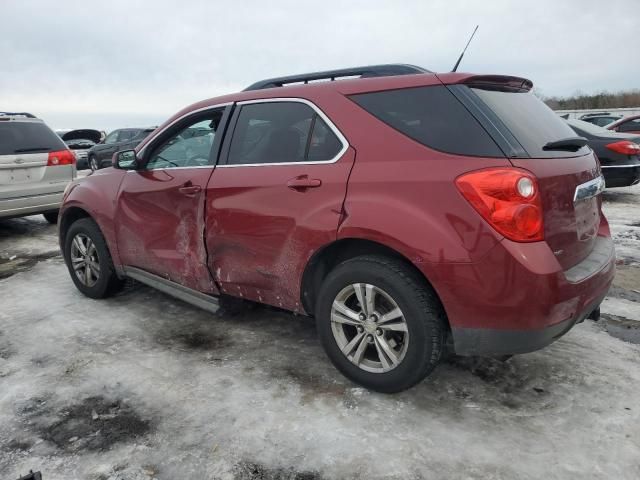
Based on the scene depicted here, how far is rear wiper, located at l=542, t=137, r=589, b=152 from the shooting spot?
8.43 feet

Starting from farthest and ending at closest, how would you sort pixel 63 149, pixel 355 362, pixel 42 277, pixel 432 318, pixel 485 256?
pixel 63 149 → pixel 42 277 → pixel 355 362 → pixel 432 318 → pixel 485 256

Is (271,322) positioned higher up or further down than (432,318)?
further down

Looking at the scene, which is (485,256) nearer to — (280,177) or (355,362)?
(355,362)

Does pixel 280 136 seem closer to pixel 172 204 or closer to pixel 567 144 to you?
pixel 172 204

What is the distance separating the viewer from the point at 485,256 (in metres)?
2.25

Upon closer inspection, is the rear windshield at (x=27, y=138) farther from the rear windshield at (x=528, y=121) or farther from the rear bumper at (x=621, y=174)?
the rear bumper at (x=621, y=174)

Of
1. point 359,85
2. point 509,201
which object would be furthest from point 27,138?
point 509,201

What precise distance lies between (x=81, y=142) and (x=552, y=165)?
21666mm

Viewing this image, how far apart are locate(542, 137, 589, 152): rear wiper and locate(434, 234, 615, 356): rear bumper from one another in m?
0.60

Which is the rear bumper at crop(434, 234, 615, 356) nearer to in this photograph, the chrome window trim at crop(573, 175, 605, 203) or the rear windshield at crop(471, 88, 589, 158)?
the chrome window trim at crop(573, 175, 605, 203)

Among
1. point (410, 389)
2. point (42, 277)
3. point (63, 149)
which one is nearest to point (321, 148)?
point (410, 389)

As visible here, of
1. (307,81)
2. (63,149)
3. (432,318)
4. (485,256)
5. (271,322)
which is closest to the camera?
(485,256)

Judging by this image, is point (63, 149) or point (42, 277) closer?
point (42, 277)

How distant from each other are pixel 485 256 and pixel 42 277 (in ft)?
15.4
